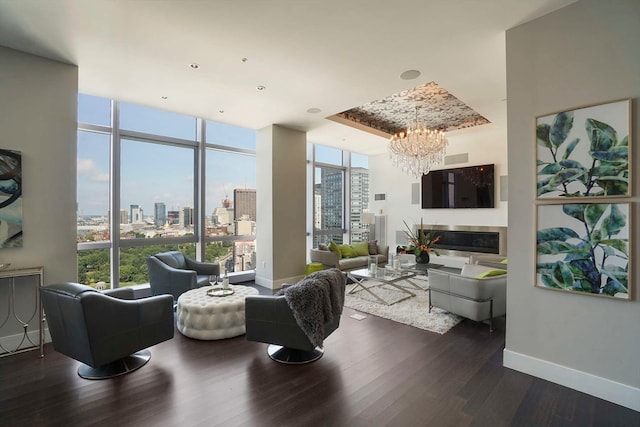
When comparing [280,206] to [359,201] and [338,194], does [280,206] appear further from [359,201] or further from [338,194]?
[359,201]

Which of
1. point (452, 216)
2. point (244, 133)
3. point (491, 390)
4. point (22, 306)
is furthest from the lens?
point (452, 216)

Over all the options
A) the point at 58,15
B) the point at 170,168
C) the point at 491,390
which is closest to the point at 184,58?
the point at 58,15

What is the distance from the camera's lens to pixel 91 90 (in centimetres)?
412

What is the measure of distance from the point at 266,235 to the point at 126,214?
2.49m

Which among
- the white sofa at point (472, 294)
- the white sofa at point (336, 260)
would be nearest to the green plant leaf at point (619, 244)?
the white sofa at point (472, 294)

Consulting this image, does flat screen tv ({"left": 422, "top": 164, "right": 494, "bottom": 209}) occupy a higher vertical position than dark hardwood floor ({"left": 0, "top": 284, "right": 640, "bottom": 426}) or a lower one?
higher

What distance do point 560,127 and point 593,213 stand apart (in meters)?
0.78

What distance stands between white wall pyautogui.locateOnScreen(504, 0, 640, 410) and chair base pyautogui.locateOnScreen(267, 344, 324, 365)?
1888 millimetres

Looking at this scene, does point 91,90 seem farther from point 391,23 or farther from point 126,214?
point 391,23

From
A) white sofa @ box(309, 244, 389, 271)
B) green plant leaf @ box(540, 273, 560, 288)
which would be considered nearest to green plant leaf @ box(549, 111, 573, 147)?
green plant leaf @ box(540, 273, 560, 288)

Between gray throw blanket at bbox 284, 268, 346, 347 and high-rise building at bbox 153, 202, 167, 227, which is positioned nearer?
gray throw blanket at bbox 284, 268, 346, 347

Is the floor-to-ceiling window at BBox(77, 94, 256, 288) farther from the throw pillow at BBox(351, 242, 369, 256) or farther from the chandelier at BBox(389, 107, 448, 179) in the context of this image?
the chandelier at BBox(389, 107, 448, 179)

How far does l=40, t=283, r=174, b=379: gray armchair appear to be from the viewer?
246 cm

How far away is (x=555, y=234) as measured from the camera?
2.55 meters
